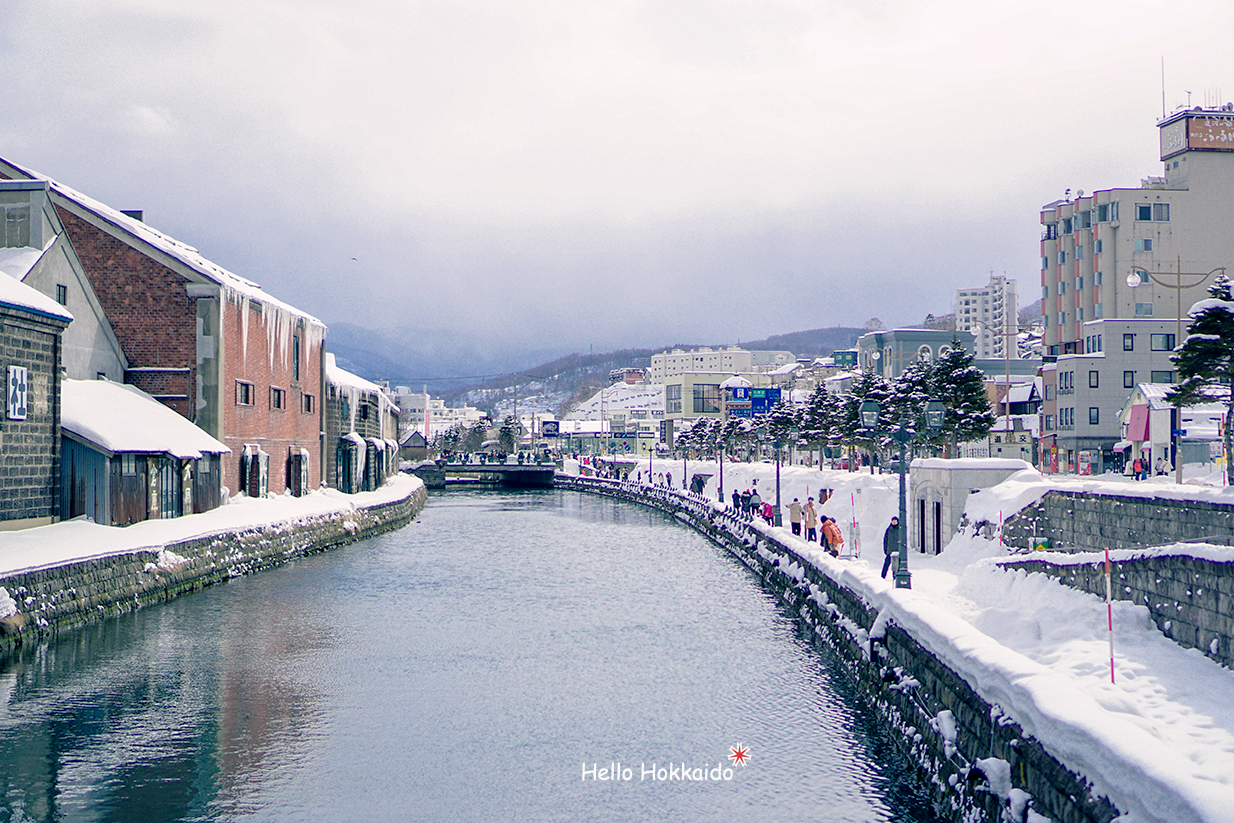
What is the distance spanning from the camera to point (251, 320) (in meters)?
52.0

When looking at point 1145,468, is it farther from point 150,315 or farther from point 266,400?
point 150,315

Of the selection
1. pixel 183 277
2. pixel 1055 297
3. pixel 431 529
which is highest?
pixel 1055 297

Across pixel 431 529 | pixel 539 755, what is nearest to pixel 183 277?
pixel 431 529

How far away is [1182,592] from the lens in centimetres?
1720

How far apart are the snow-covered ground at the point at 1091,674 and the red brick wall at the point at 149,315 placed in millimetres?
28888

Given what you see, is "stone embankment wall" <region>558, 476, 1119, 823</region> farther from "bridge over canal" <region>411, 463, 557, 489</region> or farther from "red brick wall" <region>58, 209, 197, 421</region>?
"bridge over canal" <region>411, 463, 557, 489</region>

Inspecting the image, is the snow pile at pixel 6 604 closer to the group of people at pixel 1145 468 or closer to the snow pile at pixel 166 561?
the snow pile at pixel 166 561

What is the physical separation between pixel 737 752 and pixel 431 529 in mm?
49450

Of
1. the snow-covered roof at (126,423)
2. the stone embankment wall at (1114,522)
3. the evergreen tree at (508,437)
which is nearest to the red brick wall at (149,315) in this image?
the snow-covered roof at (126,423)

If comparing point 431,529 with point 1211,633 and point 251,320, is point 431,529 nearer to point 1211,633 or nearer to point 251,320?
point 251,320

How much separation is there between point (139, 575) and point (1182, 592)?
84.2 feet

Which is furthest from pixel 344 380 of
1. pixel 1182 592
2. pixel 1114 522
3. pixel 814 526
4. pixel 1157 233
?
pixel 1157 233

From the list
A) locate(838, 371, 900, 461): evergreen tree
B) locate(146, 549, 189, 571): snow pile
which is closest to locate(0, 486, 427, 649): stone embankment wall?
locate(146, 549, 189, 571): snow pile

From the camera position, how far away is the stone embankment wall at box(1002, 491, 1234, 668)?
1602cm
